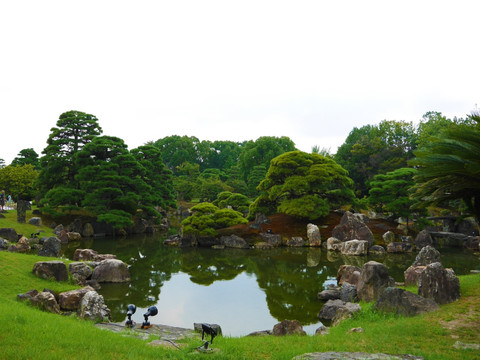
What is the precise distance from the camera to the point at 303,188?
88.8 ft

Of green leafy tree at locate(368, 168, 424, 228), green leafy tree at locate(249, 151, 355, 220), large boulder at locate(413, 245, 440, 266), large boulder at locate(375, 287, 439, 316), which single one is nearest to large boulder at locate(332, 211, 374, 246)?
green leafy tree at locate(249, 151, 355, 220)

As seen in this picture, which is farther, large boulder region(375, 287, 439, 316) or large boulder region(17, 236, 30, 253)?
large boulder region(17, 236, 30, 253)

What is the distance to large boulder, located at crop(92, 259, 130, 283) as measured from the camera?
45.4 feet

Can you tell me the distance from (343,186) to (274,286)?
16.2m

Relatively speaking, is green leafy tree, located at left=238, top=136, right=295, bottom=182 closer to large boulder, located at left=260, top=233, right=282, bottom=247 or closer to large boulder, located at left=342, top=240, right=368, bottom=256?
large boulder, located at left=260, top=233, right=282, bottom=247

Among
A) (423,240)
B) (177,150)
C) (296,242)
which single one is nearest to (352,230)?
(296,242)

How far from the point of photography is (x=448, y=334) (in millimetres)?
6309

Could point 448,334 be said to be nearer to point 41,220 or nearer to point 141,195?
point 141,195

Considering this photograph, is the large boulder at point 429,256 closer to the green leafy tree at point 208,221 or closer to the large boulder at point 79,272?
the large boulder at point 79,272

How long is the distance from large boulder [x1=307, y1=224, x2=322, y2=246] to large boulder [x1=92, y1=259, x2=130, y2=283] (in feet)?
48.8

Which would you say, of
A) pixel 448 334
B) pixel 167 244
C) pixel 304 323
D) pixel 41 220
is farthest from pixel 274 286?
pixel 41 220

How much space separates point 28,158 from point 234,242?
114 ft

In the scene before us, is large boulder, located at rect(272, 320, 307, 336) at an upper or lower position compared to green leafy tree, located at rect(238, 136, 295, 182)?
lower

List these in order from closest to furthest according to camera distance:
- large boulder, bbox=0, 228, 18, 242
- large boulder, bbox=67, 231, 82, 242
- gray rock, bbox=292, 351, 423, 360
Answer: gray rock, bbox=292, 351, 423, 360
large boulder, bbox=0, 228, 18, 242
large boulder, bbox=67, 231, 82, 242
